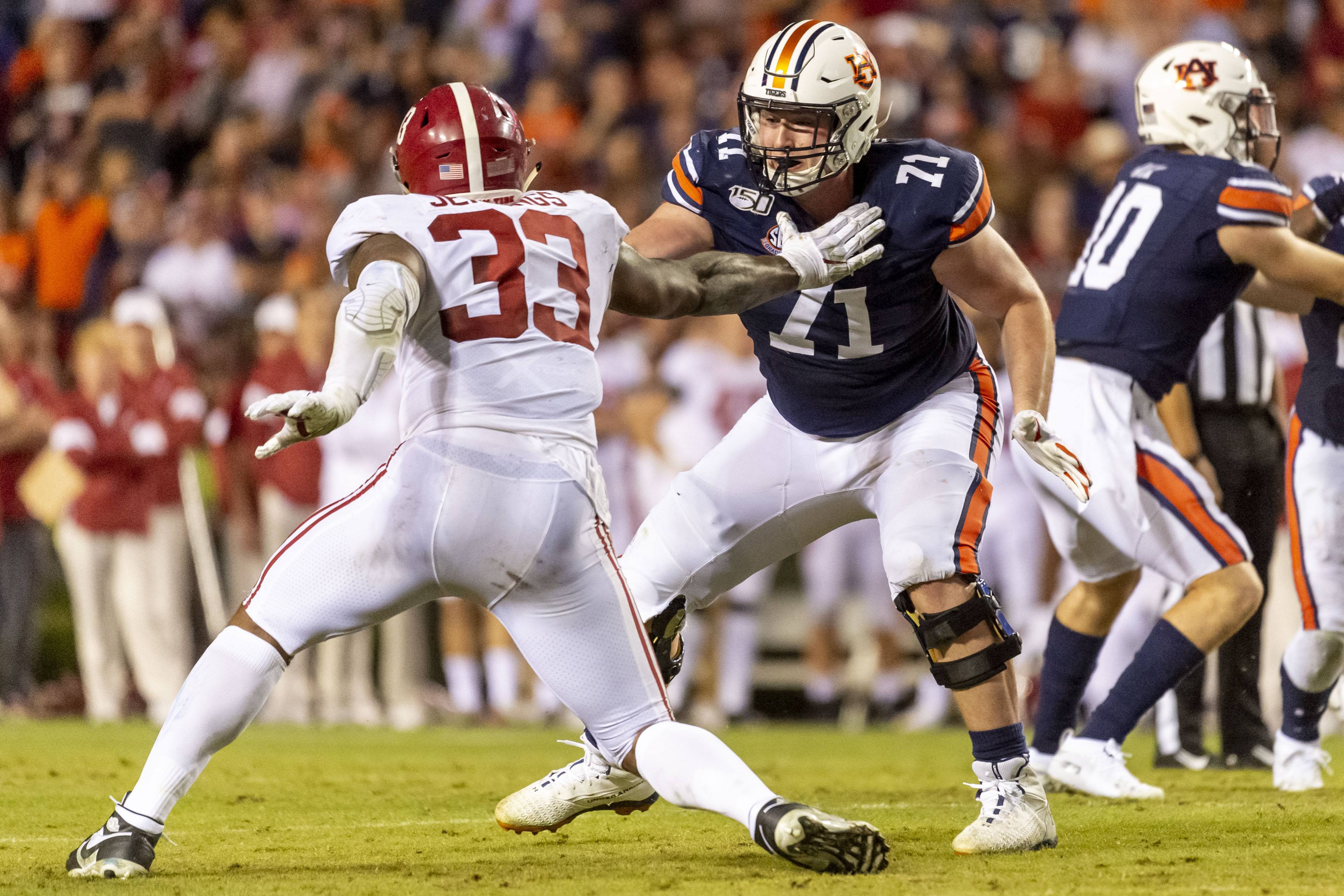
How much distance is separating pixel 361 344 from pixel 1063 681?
312 centimetres

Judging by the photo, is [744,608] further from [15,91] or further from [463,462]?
[15,91]

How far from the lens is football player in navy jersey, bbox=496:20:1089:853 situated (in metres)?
4.19

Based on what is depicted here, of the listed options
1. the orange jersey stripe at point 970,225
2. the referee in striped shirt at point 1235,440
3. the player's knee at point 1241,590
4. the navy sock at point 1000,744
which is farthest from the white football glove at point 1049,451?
the referee in striped shirt at point 1235,440

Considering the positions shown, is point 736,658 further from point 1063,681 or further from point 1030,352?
point 1030,352

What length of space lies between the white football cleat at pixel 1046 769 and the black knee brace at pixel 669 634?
148 centimetres

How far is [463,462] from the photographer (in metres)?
3.61

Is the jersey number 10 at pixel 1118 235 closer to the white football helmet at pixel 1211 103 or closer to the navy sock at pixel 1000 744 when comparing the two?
the white football helmet at pixel 1211 103

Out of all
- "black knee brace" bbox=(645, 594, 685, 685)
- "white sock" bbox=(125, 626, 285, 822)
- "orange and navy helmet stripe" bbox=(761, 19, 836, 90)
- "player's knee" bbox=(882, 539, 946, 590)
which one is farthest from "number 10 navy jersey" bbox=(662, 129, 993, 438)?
"white sock" bbox=(125, 626, 285, 822)

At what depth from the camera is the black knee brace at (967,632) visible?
415cm

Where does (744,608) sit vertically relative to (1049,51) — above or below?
below

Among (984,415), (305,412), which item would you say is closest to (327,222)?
(984,415)

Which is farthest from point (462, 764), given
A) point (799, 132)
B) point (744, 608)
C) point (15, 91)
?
point (15, 91)

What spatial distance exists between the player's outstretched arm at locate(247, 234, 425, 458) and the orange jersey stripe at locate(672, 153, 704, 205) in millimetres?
1227

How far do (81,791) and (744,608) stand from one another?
4155mm
